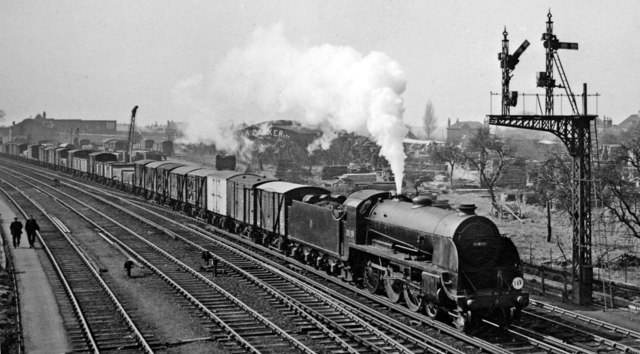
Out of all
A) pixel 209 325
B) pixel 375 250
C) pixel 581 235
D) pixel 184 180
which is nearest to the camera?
pixel 209 325

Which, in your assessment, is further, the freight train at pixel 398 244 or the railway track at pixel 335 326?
the freight train at pixel 398 244

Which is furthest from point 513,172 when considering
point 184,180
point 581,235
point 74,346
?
point 74,346

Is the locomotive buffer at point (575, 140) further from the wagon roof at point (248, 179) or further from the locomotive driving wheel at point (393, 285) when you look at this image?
the wagon roof at point (248, 179)

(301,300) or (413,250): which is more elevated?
(413,250)

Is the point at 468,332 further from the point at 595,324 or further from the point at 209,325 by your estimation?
the point at 209,325

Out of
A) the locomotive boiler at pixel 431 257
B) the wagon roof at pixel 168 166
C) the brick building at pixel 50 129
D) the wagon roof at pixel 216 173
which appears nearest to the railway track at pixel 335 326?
the locomotive boiler at pixel 431 257

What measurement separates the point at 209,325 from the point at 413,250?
5.30 m

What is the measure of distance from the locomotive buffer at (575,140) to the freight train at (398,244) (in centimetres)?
417

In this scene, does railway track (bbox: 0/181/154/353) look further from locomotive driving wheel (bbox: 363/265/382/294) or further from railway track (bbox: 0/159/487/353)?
locomotive driving wheel (bbox: 363/265/382/294)

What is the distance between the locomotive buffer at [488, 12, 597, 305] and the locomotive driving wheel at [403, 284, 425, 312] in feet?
17.5

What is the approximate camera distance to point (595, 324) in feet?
50.1

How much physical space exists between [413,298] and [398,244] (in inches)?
57.8

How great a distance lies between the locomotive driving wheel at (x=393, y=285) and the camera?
643 inches

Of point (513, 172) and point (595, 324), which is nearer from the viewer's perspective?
point (595, 324)
